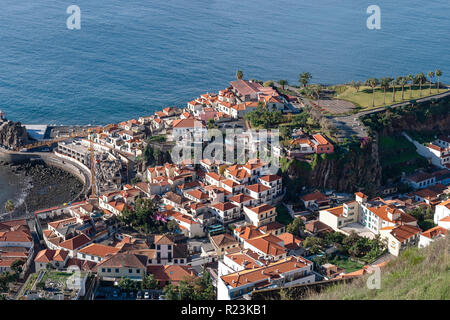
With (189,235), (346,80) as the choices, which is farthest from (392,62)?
(189,235)

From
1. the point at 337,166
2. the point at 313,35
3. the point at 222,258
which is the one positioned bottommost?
the point at 222,258

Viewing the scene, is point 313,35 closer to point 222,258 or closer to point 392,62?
point 392,62

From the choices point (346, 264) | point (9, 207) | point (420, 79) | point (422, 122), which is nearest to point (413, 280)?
point (346, 264)

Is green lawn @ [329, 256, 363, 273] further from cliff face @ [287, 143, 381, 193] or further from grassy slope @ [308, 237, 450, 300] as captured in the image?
grassy slope @ [308, 237, 450, 300]

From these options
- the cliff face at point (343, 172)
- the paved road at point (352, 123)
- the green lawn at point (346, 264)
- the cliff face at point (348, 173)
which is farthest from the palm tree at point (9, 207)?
the paved road at point (352, 123)
